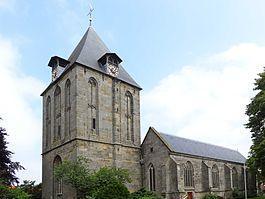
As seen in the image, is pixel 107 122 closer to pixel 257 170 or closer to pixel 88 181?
pixel 88 181

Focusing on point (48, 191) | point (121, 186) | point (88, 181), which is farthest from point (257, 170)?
point (48, 191)

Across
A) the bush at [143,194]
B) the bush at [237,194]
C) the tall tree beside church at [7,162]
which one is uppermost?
the tall tree beside church at [7,162]

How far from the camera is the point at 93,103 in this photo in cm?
4294

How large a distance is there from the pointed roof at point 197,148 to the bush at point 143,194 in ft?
18.2

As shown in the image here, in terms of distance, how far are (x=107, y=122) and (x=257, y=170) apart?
16674 millimetres

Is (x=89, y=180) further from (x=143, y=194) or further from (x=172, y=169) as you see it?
(x=172, y=169)

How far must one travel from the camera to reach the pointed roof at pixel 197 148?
47.1 metres

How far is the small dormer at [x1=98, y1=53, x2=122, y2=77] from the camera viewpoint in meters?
45.5

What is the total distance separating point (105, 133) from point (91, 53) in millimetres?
9861

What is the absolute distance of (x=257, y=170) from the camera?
36188 mm

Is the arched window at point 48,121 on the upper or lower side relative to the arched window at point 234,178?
upper

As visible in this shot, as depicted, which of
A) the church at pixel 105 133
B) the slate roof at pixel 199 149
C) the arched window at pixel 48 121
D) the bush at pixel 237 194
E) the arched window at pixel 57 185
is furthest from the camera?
the bush at pixel 237 194

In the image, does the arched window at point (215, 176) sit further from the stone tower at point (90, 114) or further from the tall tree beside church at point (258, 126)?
the tall tree beside church at point (258, 126)

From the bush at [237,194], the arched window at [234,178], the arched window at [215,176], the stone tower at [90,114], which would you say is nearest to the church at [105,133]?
the stone tower at [90,114]
